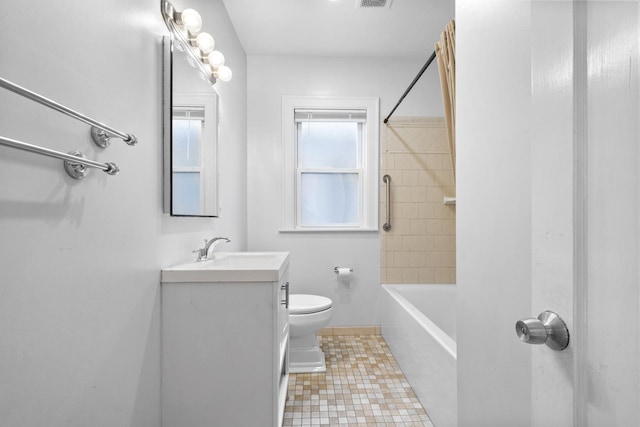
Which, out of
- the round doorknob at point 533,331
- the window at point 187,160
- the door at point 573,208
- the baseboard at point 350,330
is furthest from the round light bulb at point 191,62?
the baseboard at point 350,330

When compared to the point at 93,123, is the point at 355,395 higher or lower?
lower

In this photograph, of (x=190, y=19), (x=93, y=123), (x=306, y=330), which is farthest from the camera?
(x=306, y=330)

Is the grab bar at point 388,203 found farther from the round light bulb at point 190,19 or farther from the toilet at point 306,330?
the round light bulb at point 190,19

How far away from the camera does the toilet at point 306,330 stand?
2139 mm

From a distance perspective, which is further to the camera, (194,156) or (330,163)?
(330,163)

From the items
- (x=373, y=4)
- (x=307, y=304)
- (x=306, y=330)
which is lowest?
(x=306, y=330)

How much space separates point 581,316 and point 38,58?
3.80ft

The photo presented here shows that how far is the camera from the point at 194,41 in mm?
1666

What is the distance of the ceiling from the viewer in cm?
225

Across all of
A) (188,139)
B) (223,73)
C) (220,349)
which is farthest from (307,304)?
(223,73)

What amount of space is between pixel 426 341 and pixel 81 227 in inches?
63.3

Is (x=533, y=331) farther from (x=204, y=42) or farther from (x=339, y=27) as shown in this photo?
(x=339, y=27)

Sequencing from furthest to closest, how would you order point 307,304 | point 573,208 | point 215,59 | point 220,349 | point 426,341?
1. point 307,304
2. point 215,59
3. point 426,341
4. point 220,349
5. point 573,208

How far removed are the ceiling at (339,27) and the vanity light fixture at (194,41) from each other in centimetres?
66
